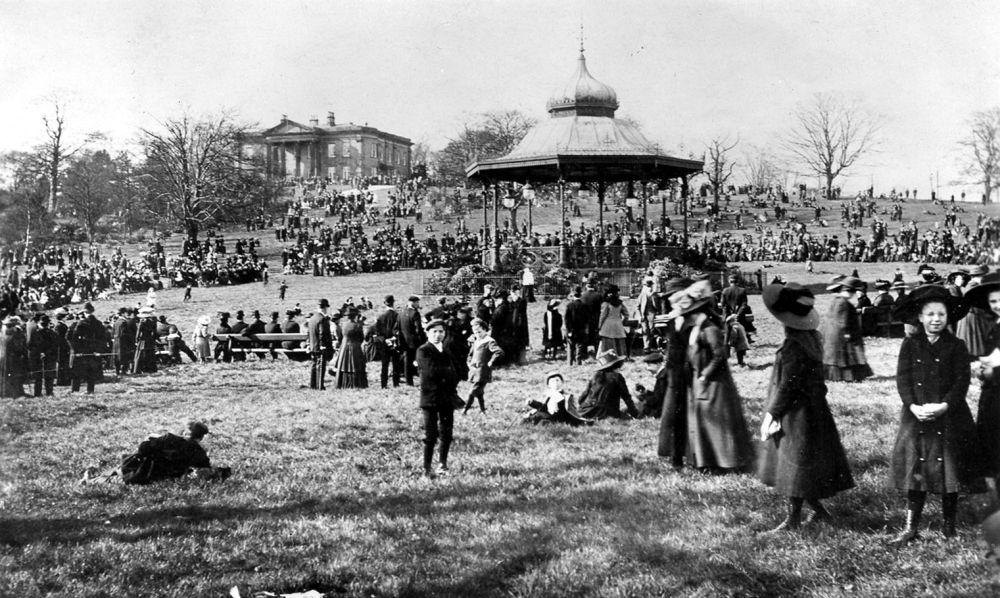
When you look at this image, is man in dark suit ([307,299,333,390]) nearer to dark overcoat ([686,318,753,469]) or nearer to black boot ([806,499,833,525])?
dark overcoat ([686,318,753,469])

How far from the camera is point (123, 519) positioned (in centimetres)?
662

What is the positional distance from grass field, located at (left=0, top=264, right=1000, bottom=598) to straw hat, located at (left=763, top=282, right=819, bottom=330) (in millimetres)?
1368

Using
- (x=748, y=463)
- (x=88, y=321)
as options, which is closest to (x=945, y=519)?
(x=748, y=463)

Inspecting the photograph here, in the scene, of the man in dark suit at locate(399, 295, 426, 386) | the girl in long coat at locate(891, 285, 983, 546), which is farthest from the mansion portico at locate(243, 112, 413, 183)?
the girl in long coat at locate(891, 285, 983, 546)

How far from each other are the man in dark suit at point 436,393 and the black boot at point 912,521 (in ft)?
13.0

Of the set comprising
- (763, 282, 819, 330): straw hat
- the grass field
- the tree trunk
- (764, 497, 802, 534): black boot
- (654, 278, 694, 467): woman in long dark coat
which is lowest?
the grass field

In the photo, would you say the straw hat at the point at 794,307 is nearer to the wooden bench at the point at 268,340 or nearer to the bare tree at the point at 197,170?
the wooden bench at the point at 268,340

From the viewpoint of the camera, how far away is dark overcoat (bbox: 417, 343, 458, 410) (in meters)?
7.79

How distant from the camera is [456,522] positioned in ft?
21.1

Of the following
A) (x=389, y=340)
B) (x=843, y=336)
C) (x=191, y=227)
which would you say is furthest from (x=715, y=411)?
(x=191, y=227)

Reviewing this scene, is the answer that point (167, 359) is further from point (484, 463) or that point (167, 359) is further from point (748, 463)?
point (748, 463)

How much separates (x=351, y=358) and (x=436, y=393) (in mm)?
7167

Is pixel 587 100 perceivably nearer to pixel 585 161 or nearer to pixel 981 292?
pixel 585 161

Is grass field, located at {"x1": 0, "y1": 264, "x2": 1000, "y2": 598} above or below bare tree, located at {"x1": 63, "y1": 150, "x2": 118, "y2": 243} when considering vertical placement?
below
